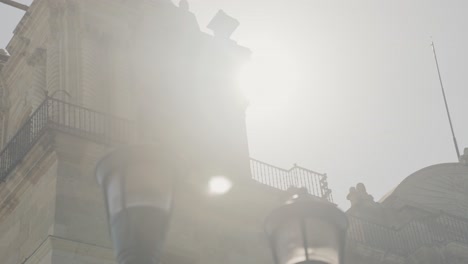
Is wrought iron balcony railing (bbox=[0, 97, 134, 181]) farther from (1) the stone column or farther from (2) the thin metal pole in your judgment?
(2) the thin metal pole

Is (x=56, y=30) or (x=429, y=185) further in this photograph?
(x=429, y=185)

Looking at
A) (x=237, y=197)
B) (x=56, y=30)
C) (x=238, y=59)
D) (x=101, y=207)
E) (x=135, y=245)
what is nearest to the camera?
(x=135, y=245)

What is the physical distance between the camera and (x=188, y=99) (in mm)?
22844

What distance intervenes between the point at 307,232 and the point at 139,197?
1525mm

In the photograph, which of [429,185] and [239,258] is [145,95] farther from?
[429,185]

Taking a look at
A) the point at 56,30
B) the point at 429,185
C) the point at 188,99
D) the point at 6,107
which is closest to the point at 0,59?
the point at 6,107

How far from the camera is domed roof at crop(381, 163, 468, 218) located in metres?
27.0

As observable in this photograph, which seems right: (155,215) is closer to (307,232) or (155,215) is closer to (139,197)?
(139,197)

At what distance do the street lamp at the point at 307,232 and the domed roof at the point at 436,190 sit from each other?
1949cm

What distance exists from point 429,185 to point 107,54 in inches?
461

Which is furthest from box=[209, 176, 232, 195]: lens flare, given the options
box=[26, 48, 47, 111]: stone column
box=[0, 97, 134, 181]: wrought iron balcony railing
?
box=[26, 48, 47, 111]: stone column

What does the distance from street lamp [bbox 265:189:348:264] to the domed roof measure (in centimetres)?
1949

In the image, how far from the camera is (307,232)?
724 centimetres

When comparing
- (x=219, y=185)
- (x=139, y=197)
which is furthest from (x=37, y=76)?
(x=139, y=197)
